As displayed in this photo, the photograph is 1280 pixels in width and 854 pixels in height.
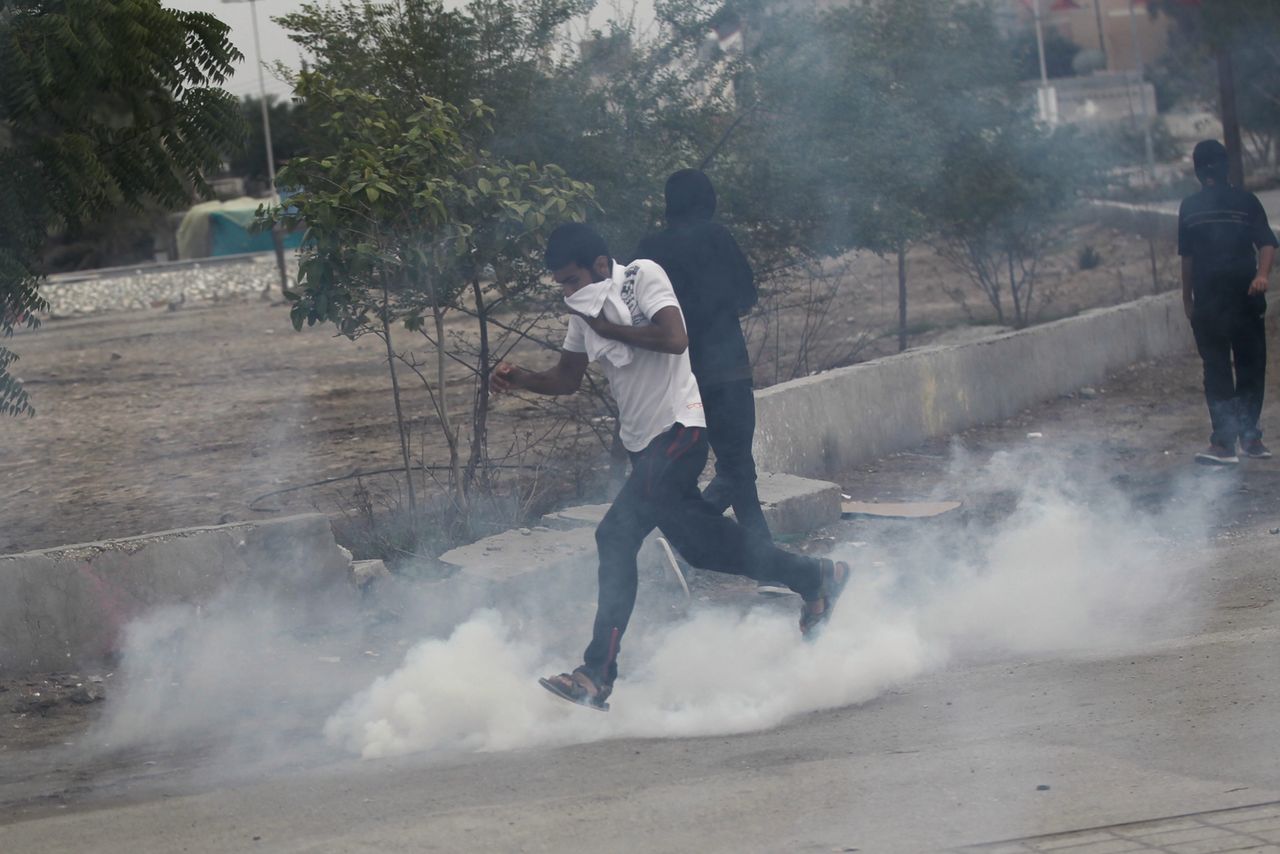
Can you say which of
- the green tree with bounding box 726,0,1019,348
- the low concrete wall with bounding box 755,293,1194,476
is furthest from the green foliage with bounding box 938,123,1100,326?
the low concrete wall with bounding box 755,293,1194,476

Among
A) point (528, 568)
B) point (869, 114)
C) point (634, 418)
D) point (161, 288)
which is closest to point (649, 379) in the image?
point (634, 418)

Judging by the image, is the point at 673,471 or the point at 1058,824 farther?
the point at 673,471

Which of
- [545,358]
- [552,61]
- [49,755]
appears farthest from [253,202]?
[49,755]

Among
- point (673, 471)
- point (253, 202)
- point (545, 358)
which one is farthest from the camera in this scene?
point (253, 202)

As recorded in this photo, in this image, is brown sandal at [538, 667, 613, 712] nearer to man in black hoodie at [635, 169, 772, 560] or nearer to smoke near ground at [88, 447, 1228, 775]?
smoke near ground at [88, 447, 1228, 775]

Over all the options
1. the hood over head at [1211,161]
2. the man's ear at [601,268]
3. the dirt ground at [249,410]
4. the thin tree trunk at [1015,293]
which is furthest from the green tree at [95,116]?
the thin tree trunk at [1015,293]

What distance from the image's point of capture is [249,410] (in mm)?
14844

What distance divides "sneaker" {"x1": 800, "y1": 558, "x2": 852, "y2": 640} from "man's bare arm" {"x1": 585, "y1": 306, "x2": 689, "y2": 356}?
3.51ft

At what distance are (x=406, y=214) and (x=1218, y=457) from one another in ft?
15.5

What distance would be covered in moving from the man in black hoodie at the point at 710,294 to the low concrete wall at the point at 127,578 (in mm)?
1749

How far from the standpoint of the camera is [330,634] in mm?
6484

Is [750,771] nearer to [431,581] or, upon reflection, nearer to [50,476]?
[431,581]

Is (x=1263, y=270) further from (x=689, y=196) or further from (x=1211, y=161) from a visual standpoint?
(x=689, y=196)

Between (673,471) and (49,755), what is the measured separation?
7.67ft
